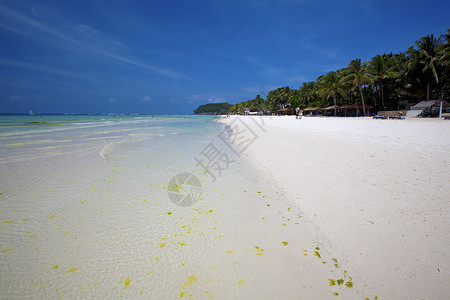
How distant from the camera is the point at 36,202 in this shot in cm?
451

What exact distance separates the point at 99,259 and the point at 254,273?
2193 mm

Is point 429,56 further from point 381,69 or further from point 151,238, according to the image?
point 151,238

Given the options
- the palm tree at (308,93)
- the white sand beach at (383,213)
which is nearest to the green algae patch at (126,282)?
the white sand beach at (383,213)

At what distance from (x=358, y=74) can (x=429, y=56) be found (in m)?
9.96

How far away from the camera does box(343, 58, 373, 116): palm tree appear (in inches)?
1500

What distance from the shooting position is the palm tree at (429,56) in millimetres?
31688

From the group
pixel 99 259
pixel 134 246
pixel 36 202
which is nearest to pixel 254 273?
pixel 134 246

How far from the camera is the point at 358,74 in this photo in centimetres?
3925

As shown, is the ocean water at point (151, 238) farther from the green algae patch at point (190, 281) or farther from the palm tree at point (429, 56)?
the palm tree at point (429, 56)

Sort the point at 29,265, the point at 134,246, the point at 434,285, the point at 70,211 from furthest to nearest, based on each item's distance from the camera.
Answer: the point at 70,211, the point at 134,246, the point at 29,265, the point at 434,285

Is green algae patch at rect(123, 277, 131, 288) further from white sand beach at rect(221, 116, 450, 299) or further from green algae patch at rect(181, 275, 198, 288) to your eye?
white sand beach at rect(221, 116, 450, 299)

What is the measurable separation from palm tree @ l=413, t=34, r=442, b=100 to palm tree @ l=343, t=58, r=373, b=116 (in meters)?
6.98

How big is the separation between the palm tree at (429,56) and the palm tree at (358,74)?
6.98 meters

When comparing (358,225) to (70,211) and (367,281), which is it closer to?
(367,281)
